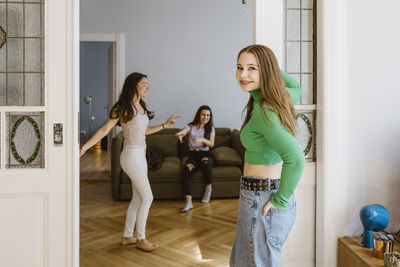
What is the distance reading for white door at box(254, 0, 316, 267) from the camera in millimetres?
2332

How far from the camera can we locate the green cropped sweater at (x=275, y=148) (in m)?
1.40

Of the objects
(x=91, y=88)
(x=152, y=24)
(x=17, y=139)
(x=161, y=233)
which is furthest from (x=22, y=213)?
(x=91, y=88)

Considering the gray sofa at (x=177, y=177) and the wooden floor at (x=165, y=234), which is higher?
the gray sofa at (x=177, y=177)

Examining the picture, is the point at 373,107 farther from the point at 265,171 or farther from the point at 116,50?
the point at 116,50

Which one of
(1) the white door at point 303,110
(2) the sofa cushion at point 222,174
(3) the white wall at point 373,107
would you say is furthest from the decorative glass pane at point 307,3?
(2) the sofa cushion at point 222,174

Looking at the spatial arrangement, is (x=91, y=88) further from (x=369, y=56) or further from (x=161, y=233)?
(x=369, y=56)

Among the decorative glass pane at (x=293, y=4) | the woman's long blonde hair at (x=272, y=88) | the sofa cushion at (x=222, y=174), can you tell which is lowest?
the sofa cushion at (x=222, y=174)

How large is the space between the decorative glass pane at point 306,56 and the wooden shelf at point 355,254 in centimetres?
111

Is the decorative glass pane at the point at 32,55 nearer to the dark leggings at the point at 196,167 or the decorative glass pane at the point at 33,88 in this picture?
the decorative glass pane at the point at 33,88

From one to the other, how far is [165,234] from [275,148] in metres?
2.32

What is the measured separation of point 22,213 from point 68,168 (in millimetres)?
377

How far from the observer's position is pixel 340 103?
7.43ft

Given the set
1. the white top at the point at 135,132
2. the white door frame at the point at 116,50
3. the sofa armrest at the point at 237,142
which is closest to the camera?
the white top at the point at 135,132

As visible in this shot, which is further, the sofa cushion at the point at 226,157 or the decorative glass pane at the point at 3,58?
the sofa cushion at the point at 226,157
